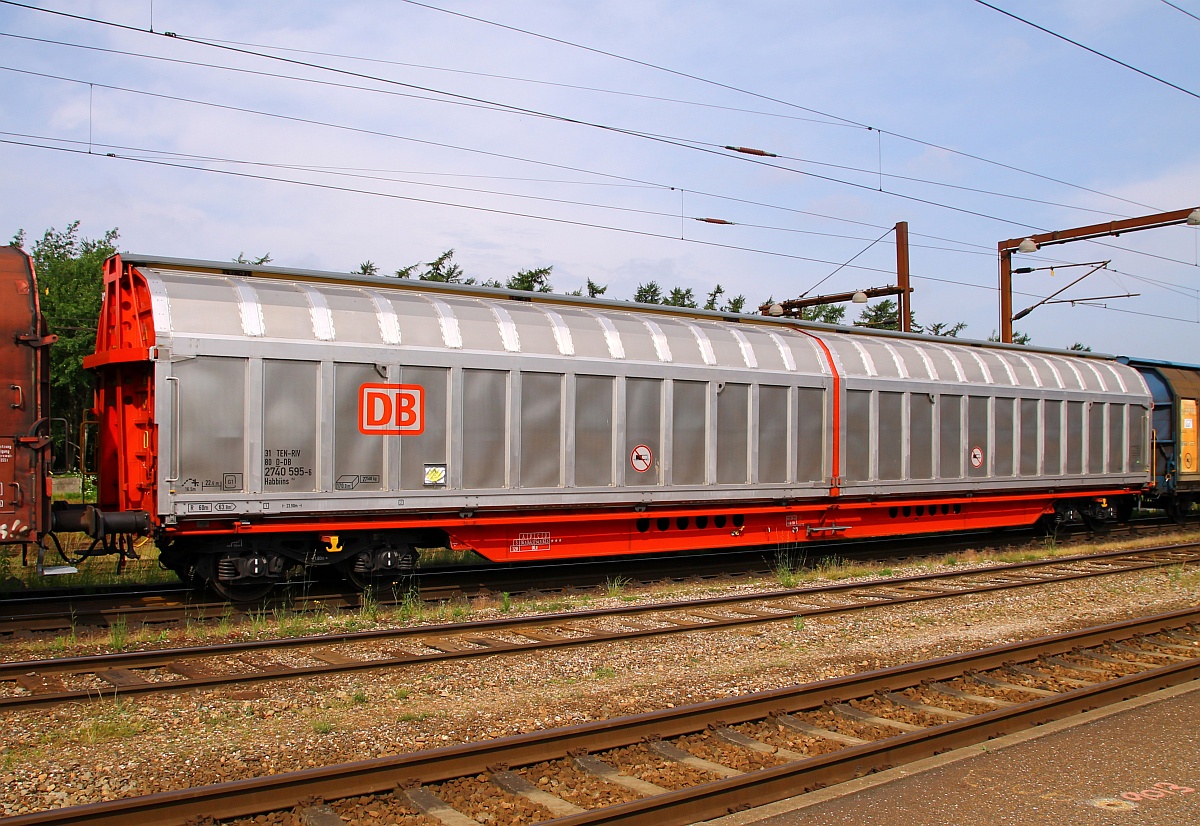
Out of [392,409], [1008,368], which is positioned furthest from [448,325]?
[1008,368]

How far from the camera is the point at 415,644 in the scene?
943 cm

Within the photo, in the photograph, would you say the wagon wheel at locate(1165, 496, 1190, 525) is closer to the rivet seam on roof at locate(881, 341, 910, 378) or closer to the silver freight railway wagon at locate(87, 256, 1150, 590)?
the silver freight railway wagon at locate(87, 256, 1150, 590)

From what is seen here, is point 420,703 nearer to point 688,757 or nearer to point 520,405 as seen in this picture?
point 688,757

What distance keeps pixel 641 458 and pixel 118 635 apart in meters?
6.67

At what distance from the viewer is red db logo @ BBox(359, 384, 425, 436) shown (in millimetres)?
10977

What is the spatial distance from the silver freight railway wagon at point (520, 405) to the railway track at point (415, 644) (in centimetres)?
182

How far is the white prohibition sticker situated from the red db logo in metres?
3.07

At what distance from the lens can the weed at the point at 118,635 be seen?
9049mm

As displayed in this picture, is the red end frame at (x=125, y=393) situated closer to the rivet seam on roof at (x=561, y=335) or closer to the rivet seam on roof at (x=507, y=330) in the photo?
the rivet seam on roof at (x=507, y=330)

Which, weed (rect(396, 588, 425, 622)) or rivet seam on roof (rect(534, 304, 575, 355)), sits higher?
rivet seam on roof (rect(534, 304, 575, 355))

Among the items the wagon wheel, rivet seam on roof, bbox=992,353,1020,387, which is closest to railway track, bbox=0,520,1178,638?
rivet seam on roof, bbox=992,353,1020,387

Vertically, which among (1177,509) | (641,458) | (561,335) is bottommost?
(1177,509)

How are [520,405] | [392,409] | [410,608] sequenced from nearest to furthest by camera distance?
[410,608]
[392,409]
[520,405]

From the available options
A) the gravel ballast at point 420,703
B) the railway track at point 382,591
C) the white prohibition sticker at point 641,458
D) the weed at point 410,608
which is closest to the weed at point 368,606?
the railway track at point 382,591
